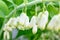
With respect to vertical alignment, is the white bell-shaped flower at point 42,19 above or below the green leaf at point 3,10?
below

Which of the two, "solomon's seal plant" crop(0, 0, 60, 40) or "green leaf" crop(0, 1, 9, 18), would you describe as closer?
"solomon's seal plant" crop(0, 0, 60, 40)

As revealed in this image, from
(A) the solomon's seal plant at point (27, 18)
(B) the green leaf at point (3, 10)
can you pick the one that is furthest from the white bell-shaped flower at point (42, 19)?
(B) the green leaf at point (3, 10)

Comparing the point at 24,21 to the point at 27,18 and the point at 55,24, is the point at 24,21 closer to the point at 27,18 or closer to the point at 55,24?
the point at 27,18

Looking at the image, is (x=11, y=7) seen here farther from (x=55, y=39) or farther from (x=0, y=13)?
(x=55, y=39)

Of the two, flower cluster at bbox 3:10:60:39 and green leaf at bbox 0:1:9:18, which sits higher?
green leaf at bbox 0:1:9:18

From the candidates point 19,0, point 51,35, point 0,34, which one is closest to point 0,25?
point 0,34

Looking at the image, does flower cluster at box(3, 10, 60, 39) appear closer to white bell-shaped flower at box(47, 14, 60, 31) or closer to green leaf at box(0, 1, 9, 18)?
white bell-shaped flower at box(47, 14, 60, 31)

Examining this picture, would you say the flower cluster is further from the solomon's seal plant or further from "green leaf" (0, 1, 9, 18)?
"green leaf" (0, 1, 9, 18)

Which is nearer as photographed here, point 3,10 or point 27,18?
point 27,18

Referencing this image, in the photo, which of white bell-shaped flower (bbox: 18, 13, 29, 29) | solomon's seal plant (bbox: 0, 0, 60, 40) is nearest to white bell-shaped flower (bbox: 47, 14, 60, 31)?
solomon's seal plant (bbox: 0, 0, 60, 40)

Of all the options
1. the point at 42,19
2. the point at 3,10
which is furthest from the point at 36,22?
the point at 3,10

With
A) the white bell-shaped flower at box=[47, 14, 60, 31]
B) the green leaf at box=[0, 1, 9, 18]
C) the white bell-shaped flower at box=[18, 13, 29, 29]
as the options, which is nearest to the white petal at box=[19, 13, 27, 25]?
the white bell-shaped flower at box=[18, 13, 29, 29]

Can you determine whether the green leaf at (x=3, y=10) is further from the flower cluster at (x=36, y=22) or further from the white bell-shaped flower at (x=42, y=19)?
the white bell-shaped flower at (x=42, y=19)
